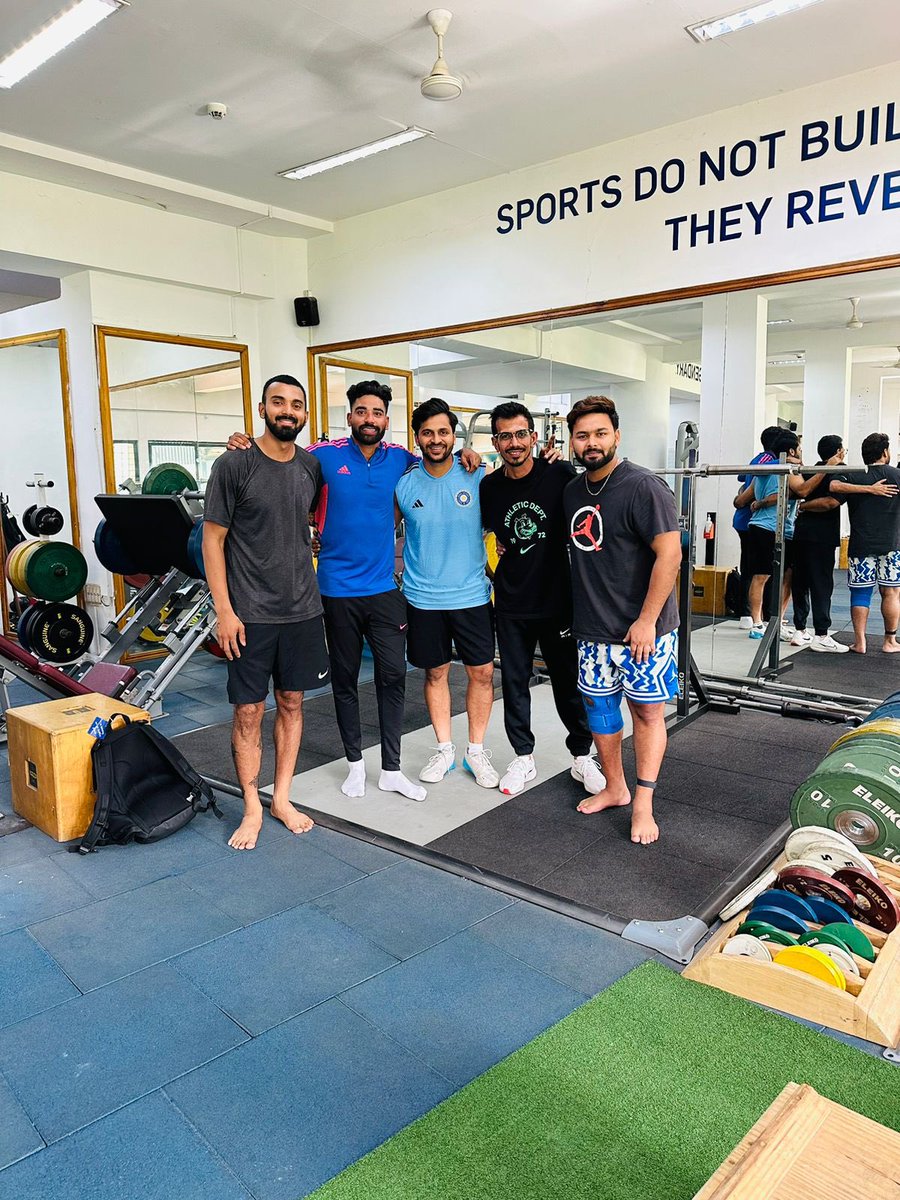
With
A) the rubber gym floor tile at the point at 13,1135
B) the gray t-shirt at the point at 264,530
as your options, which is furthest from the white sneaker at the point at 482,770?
the rubber gym floor tile at the point at 13,1135

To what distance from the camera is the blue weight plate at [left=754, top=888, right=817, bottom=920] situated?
2.29m

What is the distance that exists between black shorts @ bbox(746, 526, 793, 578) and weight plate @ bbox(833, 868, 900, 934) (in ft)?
9.14

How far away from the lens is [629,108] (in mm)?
4367

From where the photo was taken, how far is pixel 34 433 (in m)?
6.71

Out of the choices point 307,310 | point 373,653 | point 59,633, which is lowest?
point 59,633

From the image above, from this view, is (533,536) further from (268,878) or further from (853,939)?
(853,939)

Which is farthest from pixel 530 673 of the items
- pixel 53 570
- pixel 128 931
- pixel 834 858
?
pixel 53 570

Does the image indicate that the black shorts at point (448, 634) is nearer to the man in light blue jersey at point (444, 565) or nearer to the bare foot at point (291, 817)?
the man in light blue jersey at point (444, 565)

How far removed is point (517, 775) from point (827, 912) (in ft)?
4.81

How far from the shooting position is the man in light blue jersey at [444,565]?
336 cm

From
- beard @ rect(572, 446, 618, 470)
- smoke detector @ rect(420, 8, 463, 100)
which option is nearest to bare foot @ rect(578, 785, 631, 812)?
beard @ rect(572, 446, 618, 470)

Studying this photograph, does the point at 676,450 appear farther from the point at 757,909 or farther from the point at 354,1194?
the point at 354,1194

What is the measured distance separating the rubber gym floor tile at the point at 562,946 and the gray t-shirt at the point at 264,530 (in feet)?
4.23

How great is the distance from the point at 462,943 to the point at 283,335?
17.6 ft
